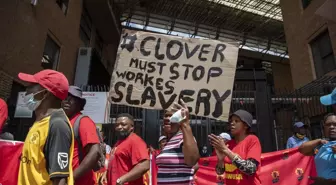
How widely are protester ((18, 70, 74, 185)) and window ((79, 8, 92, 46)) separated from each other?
1370cm

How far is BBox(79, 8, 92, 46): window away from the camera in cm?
1486

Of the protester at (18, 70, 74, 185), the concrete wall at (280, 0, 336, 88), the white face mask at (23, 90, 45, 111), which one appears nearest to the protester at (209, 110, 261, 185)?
the protester at (18, 70, 74, 185)

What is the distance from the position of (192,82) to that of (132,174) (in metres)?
1.44

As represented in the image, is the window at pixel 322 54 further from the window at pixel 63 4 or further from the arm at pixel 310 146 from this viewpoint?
the window at pixel 63 4

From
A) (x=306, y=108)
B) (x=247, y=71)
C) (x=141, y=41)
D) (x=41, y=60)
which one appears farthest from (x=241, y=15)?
(x=141, y=41)

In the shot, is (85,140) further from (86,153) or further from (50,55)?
(50,55)

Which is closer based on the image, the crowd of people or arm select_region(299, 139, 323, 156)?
the crowd of people

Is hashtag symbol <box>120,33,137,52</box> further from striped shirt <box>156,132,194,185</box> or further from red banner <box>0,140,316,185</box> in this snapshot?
red banner <box>0,140,316,185</box>

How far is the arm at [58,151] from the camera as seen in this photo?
153cm

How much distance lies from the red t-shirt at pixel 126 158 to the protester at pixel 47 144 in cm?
132

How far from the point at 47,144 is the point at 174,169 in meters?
1.15

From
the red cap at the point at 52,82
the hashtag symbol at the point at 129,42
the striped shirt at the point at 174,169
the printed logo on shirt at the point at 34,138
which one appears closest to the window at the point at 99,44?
the hashtag symbol at the point at 129,42

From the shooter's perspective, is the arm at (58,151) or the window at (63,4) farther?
the window at (63,4)

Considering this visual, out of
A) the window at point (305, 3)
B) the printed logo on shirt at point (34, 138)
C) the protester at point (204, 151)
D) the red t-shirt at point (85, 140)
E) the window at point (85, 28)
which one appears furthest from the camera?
the window at point (85, 28)
